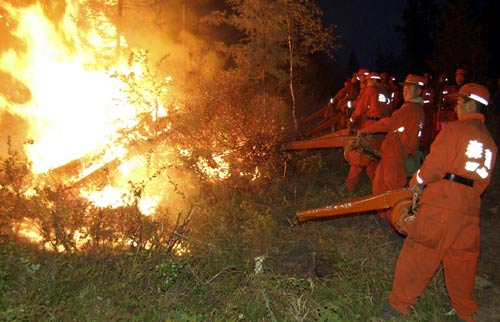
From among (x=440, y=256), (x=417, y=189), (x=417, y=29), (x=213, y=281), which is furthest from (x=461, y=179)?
(x=417, y=29)

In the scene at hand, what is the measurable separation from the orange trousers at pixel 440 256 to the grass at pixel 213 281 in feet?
0.93

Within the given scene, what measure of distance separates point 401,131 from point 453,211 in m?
2.64

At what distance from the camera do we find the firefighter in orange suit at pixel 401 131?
634 centimetres

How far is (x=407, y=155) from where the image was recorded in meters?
6.47

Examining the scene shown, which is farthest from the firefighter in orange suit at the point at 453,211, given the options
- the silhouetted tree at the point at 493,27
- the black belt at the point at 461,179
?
the silhouetted tree at the point at 493,27

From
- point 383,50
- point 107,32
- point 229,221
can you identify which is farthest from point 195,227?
point 383,50

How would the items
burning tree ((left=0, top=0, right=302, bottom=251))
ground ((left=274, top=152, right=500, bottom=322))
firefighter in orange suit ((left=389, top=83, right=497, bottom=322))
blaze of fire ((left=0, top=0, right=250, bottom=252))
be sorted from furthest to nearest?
blaze of fire ((left=0, top=0, right=250, bottom=252)) → burning tree ((left=0, top=0, right=302, bottom=251)) → ground ((left=274, top=152, right=500, bottom=322)) → firefighter in orange suit ((left=389, top=83, right=497, bottom=322))

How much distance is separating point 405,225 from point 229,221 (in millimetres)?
2628

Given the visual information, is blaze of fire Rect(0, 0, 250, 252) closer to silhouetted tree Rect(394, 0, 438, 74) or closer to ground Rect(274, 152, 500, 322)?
ground Rect(274, 152, 500, 322)

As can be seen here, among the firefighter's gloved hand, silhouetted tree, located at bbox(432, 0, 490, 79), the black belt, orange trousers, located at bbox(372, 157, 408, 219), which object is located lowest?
orange trousers, located at bbox(372, 157, 408, 219)

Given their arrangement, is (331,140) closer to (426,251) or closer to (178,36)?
(426,251)

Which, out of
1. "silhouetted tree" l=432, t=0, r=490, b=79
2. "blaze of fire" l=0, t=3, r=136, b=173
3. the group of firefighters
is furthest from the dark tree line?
the group of firefighters

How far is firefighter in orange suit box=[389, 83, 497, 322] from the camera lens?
3.98m

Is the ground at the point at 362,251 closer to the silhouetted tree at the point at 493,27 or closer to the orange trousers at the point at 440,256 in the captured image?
the orange trousers at the point at 440,256
